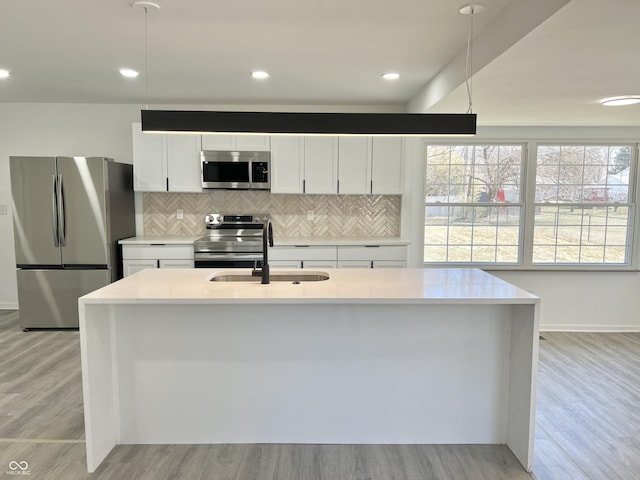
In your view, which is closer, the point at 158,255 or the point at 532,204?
the point at 158,255

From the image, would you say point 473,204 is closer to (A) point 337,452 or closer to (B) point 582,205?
(B) point 582,205

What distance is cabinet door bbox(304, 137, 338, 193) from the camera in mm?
4719

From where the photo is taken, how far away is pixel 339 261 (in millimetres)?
4566

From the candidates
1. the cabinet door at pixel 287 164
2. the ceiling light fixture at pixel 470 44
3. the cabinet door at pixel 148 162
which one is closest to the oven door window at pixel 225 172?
the cabinet door at pixel 287 164

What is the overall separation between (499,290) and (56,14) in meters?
2.93

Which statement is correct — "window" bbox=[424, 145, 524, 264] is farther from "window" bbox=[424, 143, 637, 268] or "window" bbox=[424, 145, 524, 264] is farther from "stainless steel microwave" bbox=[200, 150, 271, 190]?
"stainless steel microwave" bbox=[200, 150, 271, 190]

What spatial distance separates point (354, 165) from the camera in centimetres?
475

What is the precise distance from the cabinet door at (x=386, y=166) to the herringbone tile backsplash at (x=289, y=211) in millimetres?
306

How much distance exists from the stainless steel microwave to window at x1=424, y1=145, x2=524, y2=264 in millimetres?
1831

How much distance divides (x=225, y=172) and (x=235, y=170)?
0.35ft

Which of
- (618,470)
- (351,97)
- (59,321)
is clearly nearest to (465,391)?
(618,470)

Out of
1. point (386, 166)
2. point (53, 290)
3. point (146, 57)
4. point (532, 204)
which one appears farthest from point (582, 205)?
point (53, 290)

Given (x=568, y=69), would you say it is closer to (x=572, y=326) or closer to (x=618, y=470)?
(x=618, y=470)

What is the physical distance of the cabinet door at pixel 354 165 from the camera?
4723 mm
